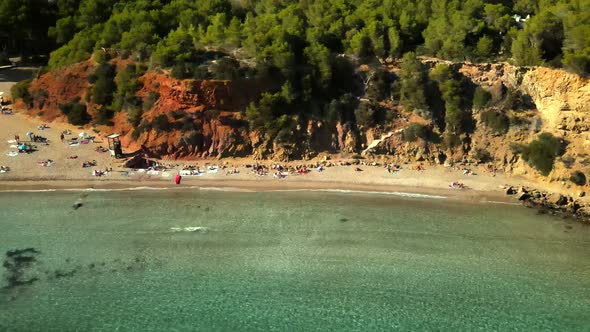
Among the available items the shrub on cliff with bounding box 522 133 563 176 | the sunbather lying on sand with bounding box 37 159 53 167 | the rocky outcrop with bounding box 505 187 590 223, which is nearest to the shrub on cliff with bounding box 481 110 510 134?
the shrub on cliff with bounding box 522 133 563 176

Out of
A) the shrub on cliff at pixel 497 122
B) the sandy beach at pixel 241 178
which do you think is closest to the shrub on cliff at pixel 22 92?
the sandy beach at pixel 241 178

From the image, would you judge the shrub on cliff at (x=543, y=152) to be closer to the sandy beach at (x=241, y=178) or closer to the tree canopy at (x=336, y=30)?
the sandy beach at (x=241, y=178)

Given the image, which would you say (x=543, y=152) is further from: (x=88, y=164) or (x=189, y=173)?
(x=88, y=164)

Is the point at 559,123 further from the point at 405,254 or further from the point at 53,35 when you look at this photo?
the point at 53,35

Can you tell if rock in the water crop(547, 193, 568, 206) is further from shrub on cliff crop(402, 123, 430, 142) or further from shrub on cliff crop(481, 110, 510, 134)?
shrub on cliff crop(402, 123, 430, 142)

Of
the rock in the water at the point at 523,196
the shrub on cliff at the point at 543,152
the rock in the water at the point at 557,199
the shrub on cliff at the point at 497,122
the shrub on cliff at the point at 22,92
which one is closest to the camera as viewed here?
the rock in the water at the point at 557,199

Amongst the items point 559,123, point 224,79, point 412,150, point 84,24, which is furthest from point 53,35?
point 559,123
